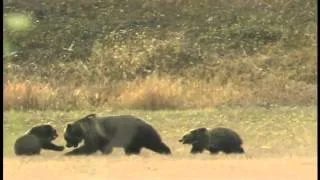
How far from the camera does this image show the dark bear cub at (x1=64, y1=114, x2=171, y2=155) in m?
11.9

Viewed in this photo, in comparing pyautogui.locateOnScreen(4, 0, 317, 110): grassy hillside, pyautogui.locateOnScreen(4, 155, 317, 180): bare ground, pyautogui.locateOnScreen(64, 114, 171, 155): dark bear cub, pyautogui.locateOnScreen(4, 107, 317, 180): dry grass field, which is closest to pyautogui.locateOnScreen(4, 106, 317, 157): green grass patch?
pyautogui.locateOnScreen(4, 107, 317, 180): dry grass field

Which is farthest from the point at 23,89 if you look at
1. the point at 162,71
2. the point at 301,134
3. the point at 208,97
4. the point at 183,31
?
the point at 183,31

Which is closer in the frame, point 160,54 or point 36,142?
point 36,142

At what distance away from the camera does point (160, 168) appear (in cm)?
983

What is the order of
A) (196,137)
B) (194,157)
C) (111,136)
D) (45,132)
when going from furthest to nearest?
1. (45,132)
2. (196,137)
3. (111,136)
4. (194,157)

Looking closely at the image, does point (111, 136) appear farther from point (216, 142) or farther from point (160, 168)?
point (160, 168)

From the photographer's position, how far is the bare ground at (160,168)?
888cm

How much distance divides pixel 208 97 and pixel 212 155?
10037 mm

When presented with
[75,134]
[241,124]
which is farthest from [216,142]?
[241,124]

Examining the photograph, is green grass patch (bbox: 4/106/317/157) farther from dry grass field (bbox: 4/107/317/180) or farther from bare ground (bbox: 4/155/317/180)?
bare ground (bbox: 4/155/317/180)

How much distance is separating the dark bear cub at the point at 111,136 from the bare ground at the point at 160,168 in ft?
1.55

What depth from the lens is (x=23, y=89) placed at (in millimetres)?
20734

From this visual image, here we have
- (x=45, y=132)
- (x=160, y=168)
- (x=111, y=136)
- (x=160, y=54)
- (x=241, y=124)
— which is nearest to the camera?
(x=160, y=168)

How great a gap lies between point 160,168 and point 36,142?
286 cm
